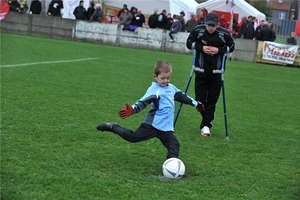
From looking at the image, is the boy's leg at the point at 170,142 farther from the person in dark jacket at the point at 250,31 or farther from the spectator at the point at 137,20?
the spectator at the point at 137,20

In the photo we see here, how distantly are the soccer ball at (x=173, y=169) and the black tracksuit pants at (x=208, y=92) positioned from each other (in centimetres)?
273

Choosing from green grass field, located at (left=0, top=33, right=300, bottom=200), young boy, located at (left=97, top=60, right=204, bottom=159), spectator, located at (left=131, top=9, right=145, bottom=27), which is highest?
spectator, located at (left=131, top=9, right=145, bottom=27)

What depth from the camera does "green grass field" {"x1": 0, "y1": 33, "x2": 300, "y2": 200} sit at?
5.48 metres

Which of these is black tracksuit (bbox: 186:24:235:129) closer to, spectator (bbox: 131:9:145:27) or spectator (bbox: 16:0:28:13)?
spectator (bbox: 131:9:145:27)

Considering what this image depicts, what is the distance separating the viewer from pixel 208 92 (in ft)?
29.1

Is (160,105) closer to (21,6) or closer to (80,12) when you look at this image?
(80,12)

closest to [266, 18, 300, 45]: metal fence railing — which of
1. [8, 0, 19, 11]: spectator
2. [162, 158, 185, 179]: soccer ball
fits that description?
[8, 0, 19, 11]: spectator

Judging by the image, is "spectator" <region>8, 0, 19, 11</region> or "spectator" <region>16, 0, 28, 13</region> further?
"spectator" <region>8, 0, 19, 11</region>

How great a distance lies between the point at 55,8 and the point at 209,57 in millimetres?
24214

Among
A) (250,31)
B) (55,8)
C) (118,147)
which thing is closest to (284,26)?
(250,31)

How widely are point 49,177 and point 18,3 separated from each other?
27487 millimetres

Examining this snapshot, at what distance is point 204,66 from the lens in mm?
8547

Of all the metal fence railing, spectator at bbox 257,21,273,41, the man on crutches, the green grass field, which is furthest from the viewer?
the metal fence railing

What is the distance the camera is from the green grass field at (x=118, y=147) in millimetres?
5484
